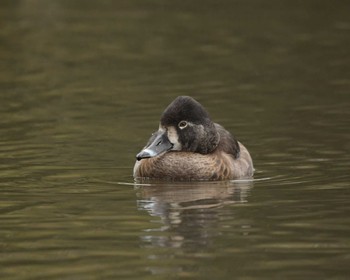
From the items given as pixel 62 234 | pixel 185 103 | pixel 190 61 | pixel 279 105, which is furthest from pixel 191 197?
pixel 190 61

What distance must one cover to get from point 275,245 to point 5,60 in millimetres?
14180

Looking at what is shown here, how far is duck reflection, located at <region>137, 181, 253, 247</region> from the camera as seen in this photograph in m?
10.6

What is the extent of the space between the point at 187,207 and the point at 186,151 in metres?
1.81

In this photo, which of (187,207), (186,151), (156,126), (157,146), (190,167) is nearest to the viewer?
(187,207)

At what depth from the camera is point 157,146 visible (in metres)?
13.4

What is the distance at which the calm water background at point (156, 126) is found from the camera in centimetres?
994

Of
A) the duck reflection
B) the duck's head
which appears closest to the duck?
the duck's head

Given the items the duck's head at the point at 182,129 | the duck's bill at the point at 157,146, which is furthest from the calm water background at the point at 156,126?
the duck's head at the point at 182,129

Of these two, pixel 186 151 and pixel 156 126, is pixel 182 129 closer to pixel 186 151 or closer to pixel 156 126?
pixel 186 151

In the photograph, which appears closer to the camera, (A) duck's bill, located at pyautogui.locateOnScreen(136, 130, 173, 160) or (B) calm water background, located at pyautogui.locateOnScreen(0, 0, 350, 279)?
(B) calm water background, located at pyautogui.locateOnScreen(0, 0, 350, 279)

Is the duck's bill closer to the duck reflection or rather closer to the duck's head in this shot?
the duck's head

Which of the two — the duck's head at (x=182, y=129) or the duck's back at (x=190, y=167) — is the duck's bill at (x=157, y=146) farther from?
the duck's back at (x=190, y=167)

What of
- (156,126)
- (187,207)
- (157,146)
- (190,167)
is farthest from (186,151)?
(156,126)

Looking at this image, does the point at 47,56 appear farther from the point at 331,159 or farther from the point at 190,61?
the point at 331,159
